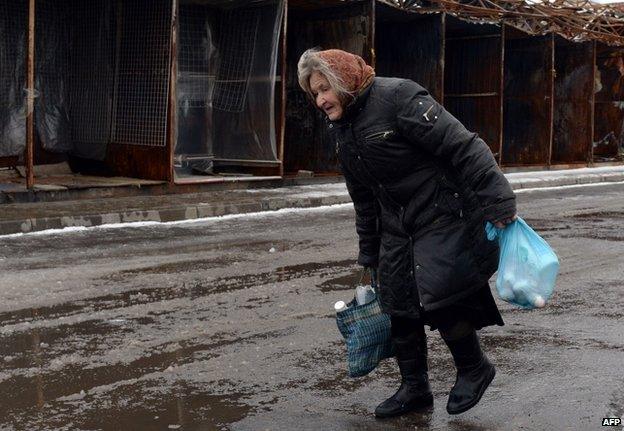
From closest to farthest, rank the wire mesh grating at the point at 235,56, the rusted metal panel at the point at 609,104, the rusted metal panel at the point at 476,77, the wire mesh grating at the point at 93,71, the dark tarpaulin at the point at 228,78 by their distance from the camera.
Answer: the wire mesh grating at the point at 93,71 → the dark tarpaulin at the point at 228,78 → the wire mesh grating at the point at 235,56 → the rusted metal panel at the point at 476,77 → the rusted metal panel at the point at 609,104

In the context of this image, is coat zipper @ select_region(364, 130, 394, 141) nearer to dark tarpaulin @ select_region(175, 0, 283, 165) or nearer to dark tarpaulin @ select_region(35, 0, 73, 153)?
dark tarpaulin @ select_region(35, 0, 73, 153)

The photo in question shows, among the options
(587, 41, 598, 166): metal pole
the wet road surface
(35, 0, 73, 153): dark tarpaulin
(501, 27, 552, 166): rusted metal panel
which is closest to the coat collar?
the wet road surface

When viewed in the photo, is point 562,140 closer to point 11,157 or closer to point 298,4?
point 298,4

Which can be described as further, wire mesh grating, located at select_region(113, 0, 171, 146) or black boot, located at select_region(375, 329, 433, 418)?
wire mesh grating, located at select_region(113, 0, 171, 146)

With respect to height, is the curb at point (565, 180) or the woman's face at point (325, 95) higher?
the woman's face at point (325, 95)

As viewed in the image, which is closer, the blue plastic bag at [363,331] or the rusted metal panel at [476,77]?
the blue plastic bag at [363,331]

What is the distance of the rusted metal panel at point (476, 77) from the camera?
2302 centimetres

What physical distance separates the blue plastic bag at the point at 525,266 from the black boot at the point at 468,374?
0.36 meters

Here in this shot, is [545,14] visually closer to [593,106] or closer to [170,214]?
[593,106]

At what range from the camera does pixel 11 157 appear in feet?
53.1

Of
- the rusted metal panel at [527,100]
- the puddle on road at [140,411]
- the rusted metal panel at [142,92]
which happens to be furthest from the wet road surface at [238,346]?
the rusted metal panel at [527,100]

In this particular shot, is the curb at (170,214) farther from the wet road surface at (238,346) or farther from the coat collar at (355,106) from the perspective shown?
the coat collar at (355,106)

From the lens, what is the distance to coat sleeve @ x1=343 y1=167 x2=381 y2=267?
4.86m

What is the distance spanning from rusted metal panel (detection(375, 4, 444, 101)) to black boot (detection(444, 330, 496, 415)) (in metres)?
15.9
